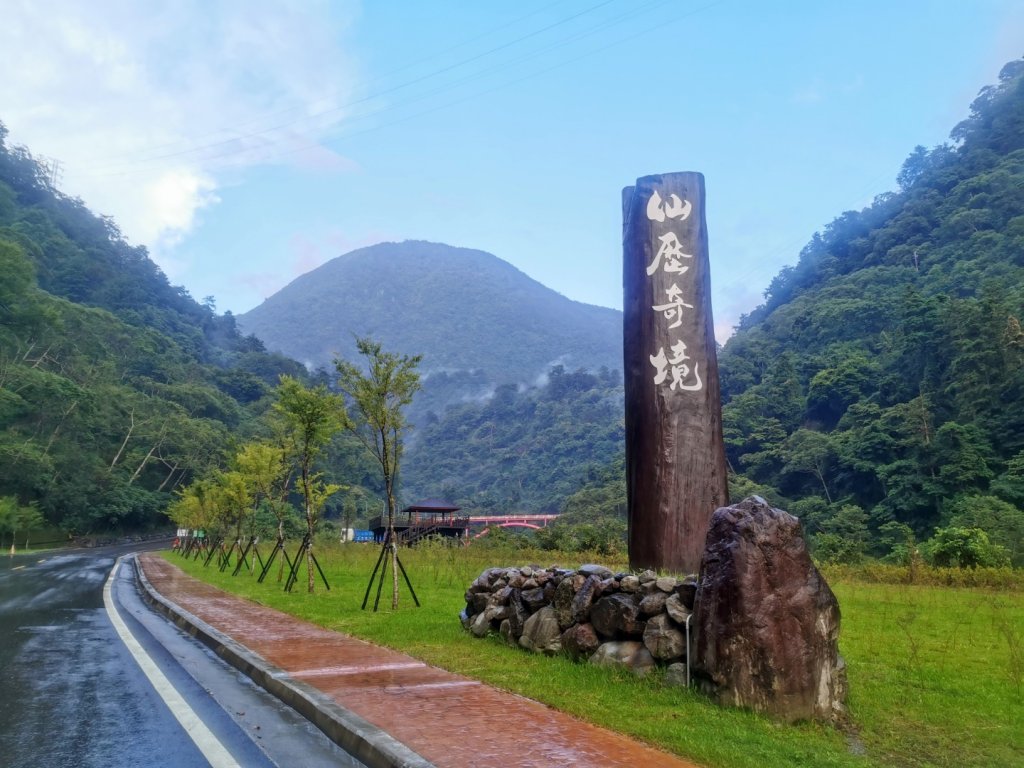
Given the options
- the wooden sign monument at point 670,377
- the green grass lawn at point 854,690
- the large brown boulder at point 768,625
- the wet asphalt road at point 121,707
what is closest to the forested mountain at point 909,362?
the green grass lawn at point 854,690

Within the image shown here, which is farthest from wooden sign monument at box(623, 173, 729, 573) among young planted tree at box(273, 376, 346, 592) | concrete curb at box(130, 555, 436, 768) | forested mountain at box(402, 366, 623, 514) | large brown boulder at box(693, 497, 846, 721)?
forested mountain at box(402, 366, 623, 514)

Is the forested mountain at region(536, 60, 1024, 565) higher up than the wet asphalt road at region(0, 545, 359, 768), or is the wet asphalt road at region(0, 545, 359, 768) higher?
the forested mountain at region(536, 60, 1024, 565)

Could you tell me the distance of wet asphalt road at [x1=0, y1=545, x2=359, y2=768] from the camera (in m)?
4.40

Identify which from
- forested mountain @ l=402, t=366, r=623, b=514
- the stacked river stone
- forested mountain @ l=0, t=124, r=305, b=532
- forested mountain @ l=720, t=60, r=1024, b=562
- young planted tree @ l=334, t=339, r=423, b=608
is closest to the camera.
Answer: the stacked river stone

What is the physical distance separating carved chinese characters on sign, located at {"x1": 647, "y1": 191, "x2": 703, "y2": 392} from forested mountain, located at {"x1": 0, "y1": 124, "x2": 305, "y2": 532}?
4612 centimetres

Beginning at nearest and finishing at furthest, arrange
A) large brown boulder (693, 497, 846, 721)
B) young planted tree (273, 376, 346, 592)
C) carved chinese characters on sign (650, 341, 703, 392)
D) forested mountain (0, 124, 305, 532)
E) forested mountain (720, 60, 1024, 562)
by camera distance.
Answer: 1. large brown boulder (693, 497, 846, 721)
2. carved chinese characters on sign (650, 341, 703, 392)
3. young planted tree (273, 376, 346, 592)
4. forested mountain (720, 60, 1024, 562)
5. forested mountain (0, 124, 305, 532)

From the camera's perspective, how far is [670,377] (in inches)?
315

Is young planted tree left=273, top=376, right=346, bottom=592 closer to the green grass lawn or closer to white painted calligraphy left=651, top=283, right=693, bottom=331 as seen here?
the green grass lawn

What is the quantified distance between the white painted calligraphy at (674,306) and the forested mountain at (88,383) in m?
46.2

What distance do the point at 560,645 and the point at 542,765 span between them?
3.12 metres

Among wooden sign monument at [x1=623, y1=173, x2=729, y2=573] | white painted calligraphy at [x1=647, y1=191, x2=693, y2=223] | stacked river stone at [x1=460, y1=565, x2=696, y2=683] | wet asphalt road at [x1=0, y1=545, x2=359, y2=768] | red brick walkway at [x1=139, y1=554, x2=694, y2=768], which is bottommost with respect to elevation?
wet asphalt road at [x1=0, y1=545, x2=359, y2=768]

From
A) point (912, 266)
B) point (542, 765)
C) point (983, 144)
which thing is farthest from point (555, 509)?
point (542, 765)

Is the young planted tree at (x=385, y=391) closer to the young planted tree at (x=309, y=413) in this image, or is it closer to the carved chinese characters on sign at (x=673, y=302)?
the young planted tree at (x=309, y=413)

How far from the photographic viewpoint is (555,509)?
255 ft
